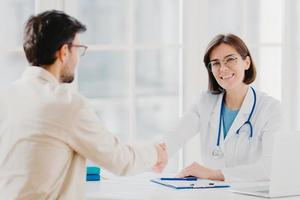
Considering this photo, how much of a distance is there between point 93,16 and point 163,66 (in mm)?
552

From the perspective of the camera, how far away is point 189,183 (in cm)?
281

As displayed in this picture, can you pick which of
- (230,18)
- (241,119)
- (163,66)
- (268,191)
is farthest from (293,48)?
(268,191)

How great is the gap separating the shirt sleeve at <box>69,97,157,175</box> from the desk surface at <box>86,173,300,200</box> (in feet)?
0.54

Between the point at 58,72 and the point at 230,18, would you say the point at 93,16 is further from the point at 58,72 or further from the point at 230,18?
the point at 58,72

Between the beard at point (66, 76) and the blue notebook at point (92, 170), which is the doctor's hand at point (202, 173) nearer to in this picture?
the blue notebook at point (92, 170)

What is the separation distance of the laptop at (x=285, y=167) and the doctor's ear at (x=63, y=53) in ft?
2.74

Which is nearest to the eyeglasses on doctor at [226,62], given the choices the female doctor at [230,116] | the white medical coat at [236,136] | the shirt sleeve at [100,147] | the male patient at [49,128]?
the female doctor at [230,116]

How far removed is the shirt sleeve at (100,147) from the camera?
220 cm

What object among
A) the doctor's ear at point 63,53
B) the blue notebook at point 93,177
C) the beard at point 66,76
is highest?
the doctor's ear at point 63,53

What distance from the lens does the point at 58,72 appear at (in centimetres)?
231

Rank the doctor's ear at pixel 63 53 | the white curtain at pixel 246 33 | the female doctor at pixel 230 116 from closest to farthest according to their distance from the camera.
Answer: the doctor's ear at pixel 63 53, the female doctor at pixel 230 116, the white curtain at pixel 246 33

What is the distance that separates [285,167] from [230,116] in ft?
2.98

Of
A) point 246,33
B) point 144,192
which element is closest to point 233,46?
point 246,33

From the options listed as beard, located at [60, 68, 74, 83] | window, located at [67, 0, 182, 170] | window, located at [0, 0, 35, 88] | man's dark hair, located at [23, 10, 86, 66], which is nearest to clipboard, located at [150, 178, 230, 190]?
beard, located at [60, 68, 74, 83]
